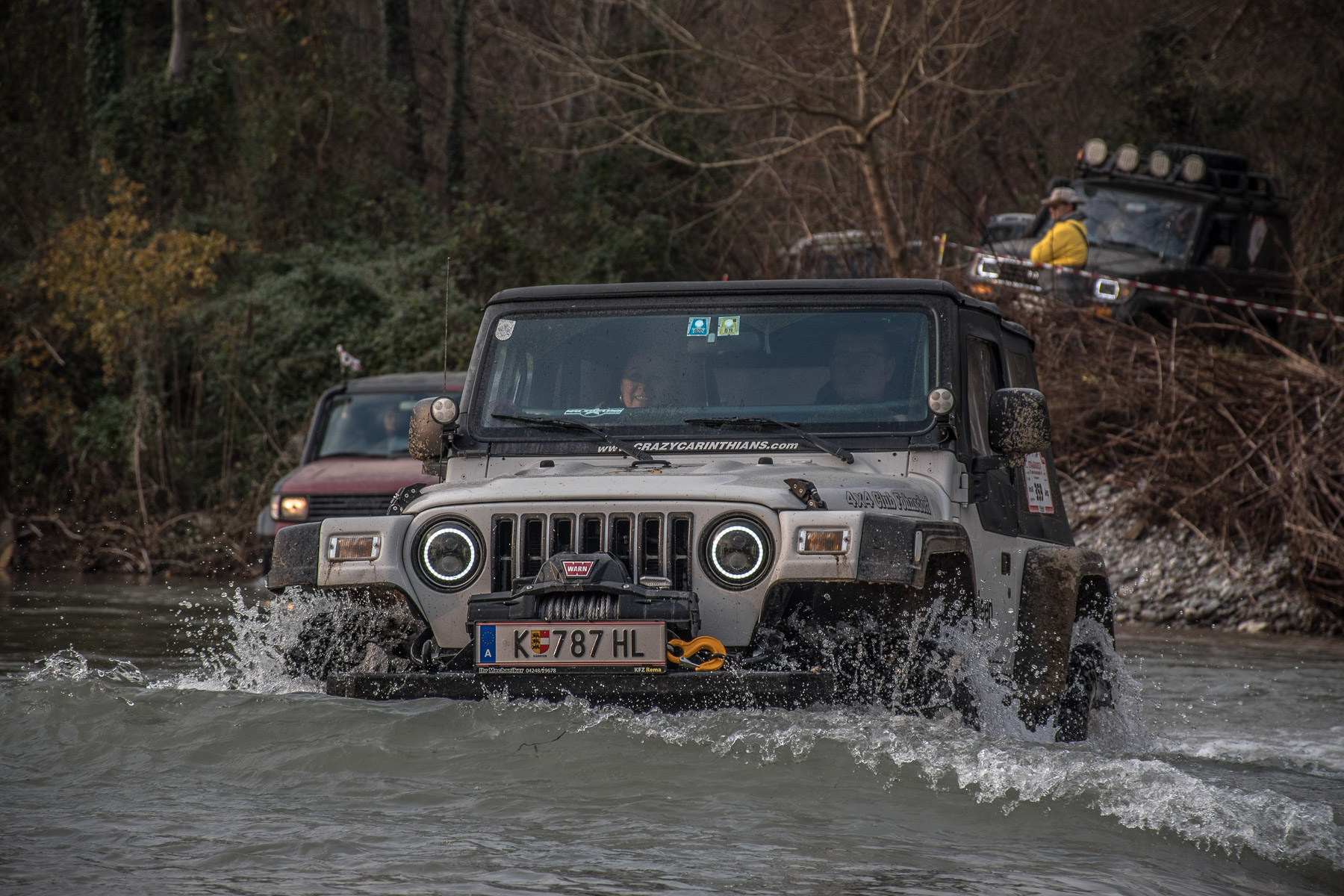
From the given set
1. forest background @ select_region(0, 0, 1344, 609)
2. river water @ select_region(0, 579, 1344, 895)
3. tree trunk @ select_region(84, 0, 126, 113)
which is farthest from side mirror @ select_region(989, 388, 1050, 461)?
tree trunk @ select_region(84, 0, 126, 113)

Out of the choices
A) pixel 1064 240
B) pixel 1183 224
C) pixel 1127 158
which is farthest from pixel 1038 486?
pixel 1127 158

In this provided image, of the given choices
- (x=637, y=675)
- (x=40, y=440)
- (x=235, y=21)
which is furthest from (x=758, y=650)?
(x=235, y=21)

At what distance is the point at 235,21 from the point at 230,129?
2886 millimetres

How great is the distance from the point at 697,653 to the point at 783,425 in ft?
3.79

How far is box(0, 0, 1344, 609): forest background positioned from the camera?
1892 cm

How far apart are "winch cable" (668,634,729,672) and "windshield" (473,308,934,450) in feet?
3.61

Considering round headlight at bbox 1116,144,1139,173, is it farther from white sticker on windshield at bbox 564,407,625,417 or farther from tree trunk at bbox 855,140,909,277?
white sticker on windshield at bbox 564,407,625,417

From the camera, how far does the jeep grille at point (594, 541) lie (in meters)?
5.19

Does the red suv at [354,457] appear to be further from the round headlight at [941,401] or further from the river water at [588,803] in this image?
the round headlight at [941,401]

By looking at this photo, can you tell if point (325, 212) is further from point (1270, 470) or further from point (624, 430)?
point (624, 430)

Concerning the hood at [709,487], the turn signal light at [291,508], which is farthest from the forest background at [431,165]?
the hood at [709,487]

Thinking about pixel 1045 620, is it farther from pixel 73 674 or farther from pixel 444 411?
pixel 73 674

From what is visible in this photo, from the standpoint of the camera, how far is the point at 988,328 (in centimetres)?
675

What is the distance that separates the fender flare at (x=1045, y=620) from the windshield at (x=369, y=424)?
7415 mm
